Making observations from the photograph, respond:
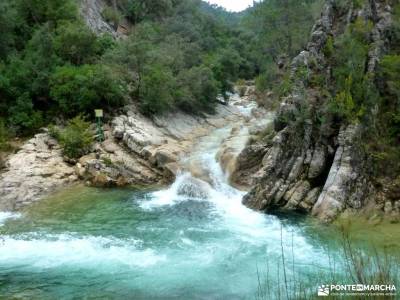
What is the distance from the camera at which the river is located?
8766 mm

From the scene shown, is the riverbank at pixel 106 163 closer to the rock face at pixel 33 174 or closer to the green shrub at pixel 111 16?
the rock face at pixel 33 174

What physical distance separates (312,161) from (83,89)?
12.1 m

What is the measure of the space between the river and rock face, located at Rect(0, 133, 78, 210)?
2.33ft

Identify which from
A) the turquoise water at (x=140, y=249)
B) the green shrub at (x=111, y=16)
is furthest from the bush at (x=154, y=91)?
the green shrub at (x=111, y=16)

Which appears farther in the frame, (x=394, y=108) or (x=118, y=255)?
(x=394, y=108)

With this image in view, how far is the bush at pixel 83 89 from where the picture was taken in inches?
822

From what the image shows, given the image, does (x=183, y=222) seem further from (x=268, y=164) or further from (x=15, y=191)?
(x=15, y=191)

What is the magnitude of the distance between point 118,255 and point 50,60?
15.3 metres

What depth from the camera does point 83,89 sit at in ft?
68.2

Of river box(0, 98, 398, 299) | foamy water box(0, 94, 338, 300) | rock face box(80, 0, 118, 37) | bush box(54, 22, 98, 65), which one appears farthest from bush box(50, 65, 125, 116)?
rock face box(80, 0, 118, 37)

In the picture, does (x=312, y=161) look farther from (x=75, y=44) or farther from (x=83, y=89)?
(x=75, y=44)

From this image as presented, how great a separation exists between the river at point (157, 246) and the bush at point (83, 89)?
637 cm

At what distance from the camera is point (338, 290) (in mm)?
6035

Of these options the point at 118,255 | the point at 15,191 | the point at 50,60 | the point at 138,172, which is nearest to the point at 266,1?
the point at 50,60
